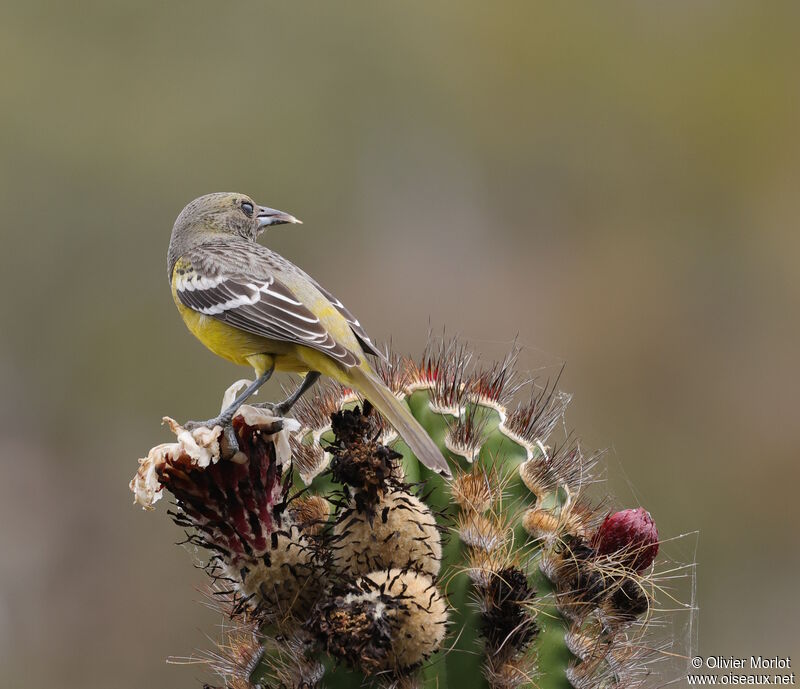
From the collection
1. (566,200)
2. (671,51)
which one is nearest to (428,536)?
(566,200)

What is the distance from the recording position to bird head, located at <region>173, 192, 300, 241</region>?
4.88 metres

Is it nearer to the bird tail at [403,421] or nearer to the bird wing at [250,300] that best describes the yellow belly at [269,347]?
the bird wing at [250,300]

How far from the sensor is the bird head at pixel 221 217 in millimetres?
4875

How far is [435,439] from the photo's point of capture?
11.5 ft

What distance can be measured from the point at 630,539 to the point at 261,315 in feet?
5.09

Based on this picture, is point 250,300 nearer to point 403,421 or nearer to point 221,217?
point 221,217

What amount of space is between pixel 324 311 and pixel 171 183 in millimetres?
8795

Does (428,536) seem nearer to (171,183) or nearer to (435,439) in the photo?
(435,439)

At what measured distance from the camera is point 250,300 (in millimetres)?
4176

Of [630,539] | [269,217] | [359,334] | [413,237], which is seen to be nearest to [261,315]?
[359,334]

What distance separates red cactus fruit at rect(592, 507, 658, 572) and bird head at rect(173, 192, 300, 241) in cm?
211

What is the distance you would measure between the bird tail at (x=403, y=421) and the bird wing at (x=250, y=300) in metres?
0.16

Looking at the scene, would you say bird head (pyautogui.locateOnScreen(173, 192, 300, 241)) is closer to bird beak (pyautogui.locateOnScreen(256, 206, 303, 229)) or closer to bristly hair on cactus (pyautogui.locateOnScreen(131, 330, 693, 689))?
bird beak (pyautogui.locateOnScreen(256, 206, 303, 229))

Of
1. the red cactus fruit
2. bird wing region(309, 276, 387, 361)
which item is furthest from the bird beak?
the red cactus fruit
